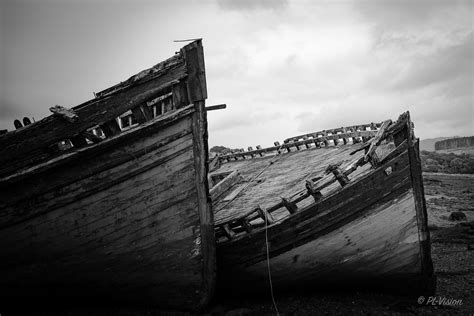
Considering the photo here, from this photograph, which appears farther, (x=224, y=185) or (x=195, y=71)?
(x=224, y=185)

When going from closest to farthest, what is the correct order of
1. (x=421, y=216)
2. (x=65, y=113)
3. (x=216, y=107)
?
(x=65, y=113)
(x=421, y=216)
(x=216, y=107)

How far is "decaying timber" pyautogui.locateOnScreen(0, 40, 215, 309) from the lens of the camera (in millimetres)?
4719

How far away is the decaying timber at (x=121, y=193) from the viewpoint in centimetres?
472

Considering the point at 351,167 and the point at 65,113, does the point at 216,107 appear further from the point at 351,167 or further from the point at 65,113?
the point at 351,167

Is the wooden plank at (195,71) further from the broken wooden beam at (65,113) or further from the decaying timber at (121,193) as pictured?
the broken wooden beam at (65,113)

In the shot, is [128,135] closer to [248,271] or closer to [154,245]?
[154,245]

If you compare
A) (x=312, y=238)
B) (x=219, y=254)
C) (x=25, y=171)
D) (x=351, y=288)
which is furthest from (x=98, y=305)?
(x=351, y=288)

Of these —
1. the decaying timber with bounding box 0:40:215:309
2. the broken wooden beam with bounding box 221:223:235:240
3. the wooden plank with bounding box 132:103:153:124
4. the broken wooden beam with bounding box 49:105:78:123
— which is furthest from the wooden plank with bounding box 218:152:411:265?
the broken wooden beam with bounding box 49:105:78:123

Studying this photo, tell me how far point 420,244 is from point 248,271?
3.02 metres

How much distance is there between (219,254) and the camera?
17.9 feet

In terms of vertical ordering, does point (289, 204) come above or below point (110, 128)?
below

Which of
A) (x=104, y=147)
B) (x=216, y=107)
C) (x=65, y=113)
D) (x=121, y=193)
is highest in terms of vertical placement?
(x=65, y=113)

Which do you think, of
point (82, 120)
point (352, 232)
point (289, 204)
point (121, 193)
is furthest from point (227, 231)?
point (82, 120)

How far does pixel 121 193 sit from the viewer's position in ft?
16.0
